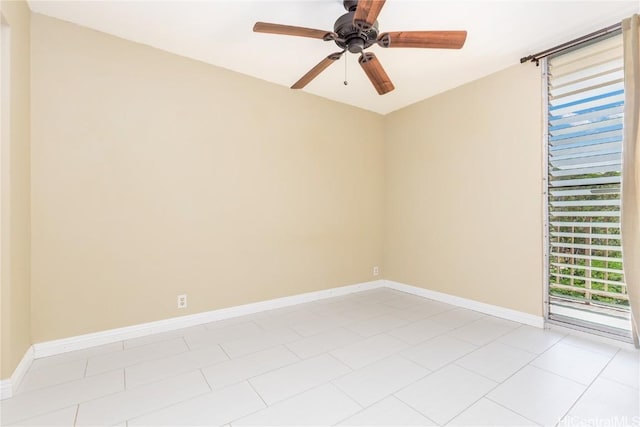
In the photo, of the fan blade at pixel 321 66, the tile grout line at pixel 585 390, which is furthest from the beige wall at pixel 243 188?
the fan blade at pixel 321 66

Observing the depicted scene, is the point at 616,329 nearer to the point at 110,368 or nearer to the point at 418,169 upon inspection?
the point at 418,169

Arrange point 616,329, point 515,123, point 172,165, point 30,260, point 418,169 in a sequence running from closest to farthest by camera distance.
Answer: point 30,260 → point 616,329 → point 172,165 → point 515,123 → point 418,169

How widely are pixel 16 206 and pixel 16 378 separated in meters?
1.11

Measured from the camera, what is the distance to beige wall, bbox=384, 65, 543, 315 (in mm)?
2904

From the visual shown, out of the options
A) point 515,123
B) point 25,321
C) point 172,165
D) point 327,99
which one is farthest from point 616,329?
point 25,321

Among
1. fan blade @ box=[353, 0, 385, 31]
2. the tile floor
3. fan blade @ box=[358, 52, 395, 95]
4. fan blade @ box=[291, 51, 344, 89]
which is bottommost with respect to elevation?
the tile floor

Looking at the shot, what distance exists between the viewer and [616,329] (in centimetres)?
242

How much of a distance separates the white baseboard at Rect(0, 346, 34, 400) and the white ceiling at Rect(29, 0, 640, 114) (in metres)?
2.60

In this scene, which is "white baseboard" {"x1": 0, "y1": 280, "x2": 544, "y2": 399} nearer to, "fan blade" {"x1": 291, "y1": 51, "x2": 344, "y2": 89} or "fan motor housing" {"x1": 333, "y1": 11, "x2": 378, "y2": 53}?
"fan blade" {"x1": 291, "y1": 51, "x2": 344, "y2": 89}

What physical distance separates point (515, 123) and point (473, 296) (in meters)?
1.94

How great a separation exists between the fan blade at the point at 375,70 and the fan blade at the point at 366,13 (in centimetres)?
30

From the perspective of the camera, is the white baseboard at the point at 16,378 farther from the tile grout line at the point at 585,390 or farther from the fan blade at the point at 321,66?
the tile grout line at the point at 585,390

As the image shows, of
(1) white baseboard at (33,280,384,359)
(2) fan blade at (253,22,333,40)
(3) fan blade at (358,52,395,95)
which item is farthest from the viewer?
(1) white baseboard at (33,280,384,359)

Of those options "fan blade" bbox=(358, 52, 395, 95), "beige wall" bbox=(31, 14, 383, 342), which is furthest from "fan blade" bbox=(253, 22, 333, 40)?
"beige wall" bbox=(31, 14, 383, 342)
